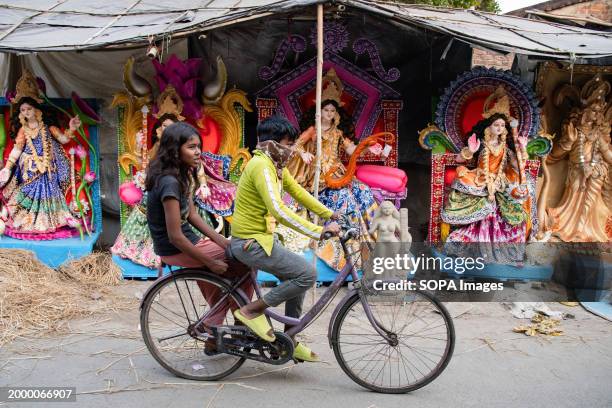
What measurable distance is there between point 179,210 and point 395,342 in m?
1.49

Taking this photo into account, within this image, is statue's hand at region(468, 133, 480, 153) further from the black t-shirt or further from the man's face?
the black t-shirt

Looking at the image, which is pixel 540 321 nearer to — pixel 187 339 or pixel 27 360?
pixel 187 339

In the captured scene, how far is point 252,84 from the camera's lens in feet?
22.5

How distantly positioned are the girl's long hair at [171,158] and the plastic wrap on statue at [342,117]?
2.57m

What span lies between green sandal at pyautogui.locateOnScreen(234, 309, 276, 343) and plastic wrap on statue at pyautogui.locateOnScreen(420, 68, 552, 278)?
3.17 meters

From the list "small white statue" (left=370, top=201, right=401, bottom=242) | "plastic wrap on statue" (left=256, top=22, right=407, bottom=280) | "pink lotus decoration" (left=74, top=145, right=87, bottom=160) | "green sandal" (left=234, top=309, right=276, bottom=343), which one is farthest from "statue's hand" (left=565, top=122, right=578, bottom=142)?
"pink lotus decoration" (left=74, top=145, right=87, bottom=160)

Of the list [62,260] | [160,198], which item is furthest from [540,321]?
[62,260]

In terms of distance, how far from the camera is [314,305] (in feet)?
11.8

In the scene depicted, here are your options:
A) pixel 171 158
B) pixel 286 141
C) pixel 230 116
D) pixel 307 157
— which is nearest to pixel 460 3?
pixel 230 116

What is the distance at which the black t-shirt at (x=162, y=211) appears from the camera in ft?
11.1

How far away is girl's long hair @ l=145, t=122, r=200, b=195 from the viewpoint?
3.44m

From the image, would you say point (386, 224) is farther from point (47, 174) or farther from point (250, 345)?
point (47, 174)

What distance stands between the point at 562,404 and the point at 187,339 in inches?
93.8

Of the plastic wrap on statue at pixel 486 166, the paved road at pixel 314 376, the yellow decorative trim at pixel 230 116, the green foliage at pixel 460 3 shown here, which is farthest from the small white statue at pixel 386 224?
the green foliage at pixel 460 3
